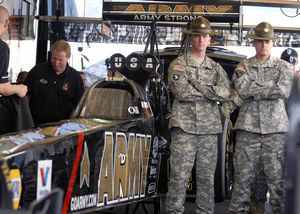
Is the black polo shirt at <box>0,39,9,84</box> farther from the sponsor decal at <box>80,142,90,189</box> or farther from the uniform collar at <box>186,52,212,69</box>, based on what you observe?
the uniform collar at <box>186,52,212,69</box>

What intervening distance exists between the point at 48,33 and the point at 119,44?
58.4 inches

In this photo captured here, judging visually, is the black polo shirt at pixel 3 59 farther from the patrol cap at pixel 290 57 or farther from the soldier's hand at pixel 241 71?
the patrol cap at pixel 290 57

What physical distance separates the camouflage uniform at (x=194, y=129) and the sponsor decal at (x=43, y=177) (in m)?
1.87

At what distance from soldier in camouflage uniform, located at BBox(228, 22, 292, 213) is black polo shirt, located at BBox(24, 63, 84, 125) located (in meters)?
1.63

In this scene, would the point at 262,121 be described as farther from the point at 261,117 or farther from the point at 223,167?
the point at 223,167

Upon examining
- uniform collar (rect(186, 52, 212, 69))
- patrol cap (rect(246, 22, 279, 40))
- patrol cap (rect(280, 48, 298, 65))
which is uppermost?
patrol cap (rect(246, 22, 279, 40))

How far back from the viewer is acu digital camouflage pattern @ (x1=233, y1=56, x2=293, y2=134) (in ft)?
18.1

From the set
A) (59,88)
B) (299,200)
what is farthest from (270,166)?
(299,200)

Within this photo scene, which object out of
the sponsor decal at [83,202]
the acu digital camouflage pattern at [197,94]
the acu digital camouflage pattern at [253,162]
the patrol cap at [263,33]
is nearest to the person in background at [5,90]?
the sponsor decal at [83,202]

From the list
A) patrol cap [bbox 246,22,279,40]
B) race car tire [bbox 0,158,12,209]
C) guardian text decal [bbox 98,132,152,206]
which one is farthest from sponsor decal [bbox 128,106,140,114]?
race car tire [bbox 0,158,12,209]

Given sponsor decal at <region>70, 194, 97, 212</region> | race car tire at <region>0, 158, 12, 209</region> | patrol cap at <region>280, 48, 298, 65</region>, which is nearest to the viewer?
race car tire at <region>0, 158, 12, 209</region>

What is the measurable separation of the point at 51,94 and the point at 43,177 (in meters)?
2.17

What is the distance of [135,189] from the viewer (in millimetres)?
5367

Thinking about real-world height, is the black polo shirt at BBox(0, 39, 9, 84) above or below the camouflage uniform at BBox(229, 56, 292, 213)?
above
